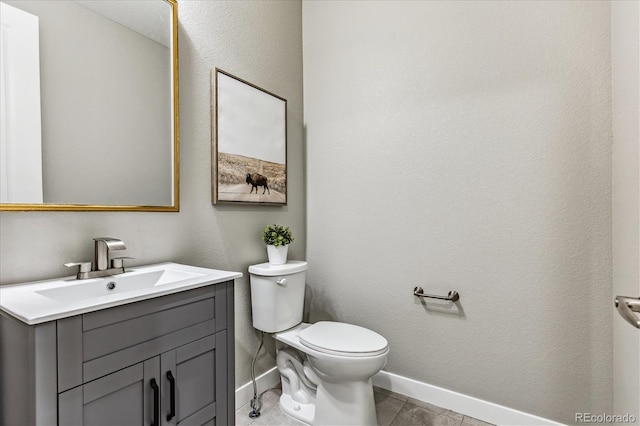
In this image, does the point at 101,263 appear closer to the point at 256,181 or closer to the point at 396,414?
the point at 256,181

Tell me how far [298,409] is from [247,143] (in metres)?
1.48

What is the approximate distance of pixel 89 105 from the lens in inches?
48.3

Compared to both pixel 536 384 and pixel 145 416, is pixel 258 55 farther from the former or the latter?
pixel 536 384

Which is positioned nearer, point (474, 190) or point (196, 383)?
point (196, 383)

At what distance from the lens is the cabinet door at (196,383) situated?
39.6 inches

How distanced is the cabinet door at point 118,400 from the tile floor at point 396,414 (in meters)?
0.84

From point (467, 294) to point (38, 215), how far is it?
190 cm

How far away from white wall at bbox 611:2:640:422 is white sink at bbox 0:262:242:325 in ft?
4.68

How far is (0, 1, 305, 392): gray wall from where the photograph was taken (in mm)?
1096

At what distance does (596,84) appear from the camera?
56.2 inches

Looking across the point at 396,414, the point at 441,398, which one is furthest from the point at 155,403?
the point at 441,398

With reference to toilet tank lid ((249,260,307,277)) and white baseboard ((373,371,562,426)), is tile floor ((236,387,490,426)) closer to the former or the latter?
white baseboard ((373,371,562,426))

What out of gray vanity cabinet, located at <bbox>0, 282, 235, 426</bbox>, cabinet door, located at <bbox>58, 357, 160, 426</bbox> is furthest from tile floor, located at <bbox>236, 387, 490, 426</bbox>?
cabinet door, located at <bbox>58, 357, 160, 426</bbox>

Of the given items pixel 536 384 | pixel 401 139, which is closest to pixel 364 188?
pixel 401 139
